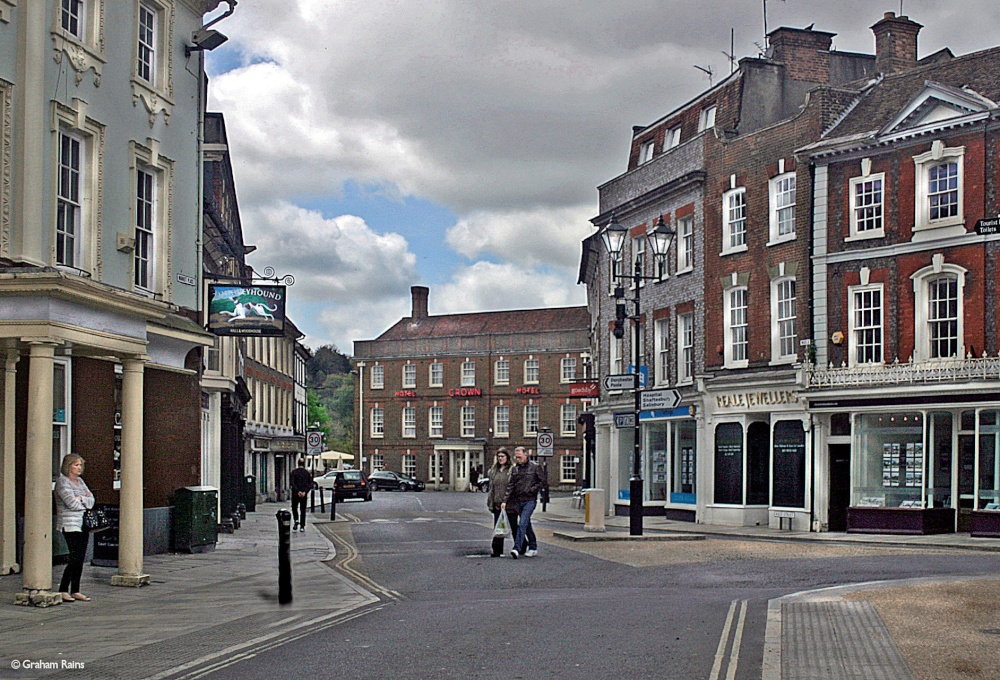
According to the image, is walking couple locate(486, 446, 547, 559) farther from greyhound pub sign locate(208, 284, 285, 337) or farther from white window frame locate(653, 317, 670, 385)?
white window frame locate(653, 317, 670, 385)

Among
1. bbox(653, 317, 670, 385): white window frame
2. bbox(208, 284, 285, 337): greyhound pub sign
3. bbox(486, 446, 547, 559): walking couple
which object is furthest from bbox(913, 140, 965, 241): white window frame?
bbox(208, 284, 285, 337): greyhound pub sign

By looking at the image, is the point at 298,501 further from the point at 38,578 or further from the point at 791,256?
the point at 38,578

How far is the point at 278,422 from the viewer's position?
2381 inches

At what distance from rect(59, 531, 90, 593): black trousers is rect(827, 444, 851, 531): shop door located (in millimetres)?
21643

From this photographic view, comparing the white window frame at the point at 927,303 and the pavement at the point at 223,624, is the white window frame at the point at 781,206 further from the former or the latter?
the pavement at the point at 223,624

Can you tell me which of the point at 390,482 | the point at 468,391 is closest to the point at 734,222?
the point at 390,482

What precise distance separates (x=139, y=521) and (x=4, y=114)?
543cm

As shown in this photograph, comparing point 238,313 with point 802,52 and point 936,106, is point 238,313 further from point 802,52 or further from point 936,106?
point 802,52

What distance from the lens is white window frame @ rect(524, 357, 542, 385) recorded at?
268 feet

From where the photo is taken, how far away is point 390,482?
7981 centimetres

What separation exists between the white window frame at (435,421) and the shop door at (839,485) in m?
54.7

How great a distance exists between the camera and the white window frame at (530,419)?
8120cm

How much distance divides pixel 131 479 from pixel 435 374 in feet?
229

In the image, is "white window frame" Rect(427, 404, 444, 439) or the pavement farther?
"white window frame" Rect(427, 404, 444, 439)
